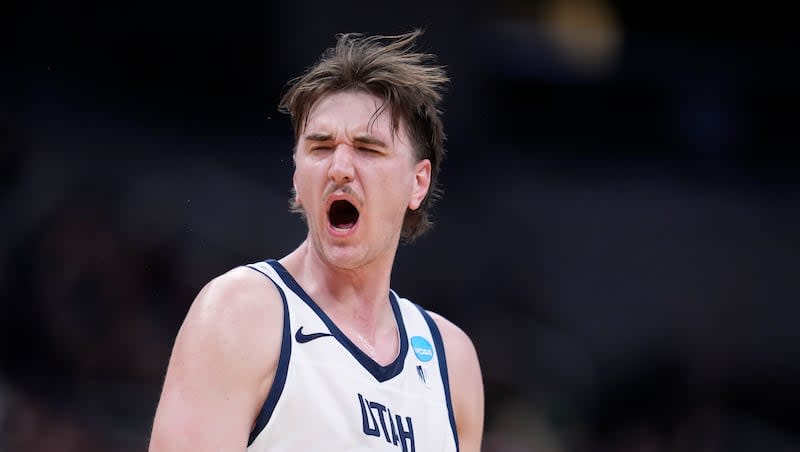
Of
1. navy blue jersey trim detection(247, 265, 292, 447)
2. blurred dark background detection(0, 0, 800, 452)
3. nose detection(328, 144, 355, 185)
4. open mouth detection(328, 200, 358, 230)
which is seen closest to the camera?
navy blue jersey trim detection(247, 265, 292, 447)

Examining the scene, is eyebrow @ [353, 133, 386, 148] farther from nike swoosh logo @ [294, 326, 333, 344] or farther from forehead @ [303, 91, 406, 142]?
nike swoosh logo @ [294, 326, 333, 344]

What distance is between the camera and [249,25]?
11.4 m

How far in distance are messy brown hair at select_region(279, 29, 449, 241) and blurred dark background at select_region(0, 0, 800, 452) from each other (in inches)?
181

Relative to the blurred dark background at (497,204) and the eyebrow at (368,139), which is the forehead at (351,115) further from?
the blurred dark background at (497,204)

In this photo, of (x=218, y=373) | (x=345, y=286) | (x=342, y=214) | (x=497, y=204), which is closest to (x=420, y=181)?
(x=342, y=214)

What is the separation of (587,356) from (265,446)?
6.95 m

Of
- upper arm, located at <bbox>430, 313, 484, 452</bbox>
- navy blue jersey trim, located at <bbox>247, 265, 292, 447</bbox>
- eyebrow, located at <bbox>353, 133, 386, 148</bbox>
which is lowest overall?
upper arm, located at <bbox>430, 313, 484, 452</bbox>

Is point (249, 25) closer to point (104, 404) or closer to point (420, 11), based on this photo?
point (420, 11)

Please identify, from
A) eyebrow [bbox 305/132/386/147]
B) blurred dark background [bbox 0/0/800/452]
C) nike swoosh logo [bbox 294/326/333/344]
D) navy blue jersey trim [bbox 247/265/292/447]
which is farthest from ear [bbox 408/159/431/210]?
blurred dark background [bbox 0/0/800/452]

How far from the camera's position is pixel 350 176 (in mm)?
3436

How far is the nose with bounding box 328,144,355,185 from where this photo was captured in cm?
342

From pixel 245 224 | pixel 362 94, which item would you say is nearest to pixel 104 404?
pixel 245 224

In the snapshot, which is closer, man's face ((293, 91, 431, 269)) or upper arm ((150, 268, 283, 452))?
upper arm ((150, 268, 283, 452))

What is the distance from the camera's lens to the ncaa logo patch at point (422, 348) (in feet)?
12.5
